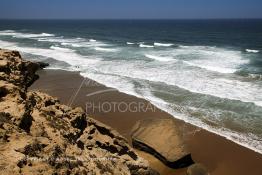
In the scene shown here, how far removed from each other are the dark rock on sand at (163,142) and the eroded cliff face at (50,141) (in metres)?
2.47

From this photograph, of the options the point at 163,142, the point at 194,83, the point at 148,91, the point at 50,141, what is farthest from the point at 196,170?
the point at 194,83

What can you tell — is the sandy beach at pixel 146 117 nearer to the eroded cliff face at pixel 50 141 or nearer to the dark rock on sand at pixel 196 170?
the dark rock on sand at pixel 196 170

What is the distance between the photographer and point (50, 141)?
21.7 feet

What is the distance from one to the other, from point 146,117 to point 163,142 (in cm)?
481

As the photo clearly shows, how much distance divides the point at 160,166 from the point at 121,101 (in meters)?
8.30

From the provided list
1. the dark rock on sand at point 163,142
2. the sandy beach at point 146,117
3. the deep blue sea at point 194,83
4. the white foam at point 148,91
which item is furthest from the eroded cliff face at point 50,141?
the deep blue sea at point 194,83

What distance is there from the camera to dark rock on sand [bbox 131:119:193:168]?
38.7 ft

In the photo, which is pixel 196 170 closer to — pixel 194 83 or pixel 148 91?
pixel 148 91

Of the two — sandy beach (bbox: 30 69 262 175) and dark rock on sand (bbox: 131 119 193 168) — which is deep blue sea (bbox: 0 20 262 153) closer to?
sandy beach (bbox: 30 69 262 175)

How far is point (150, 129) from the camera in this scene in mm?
13250

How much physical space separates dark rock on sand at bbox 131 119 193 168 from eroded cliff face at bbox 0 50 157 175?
2470 millimetres

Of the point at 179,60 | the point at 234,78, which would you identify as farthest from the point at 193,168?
the point at 179,60

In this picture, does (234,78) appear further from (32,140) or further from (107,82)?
(32,140)

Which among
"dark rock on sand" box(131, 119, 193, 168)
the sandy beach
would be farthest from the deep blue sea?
"dark rock on sand" box(131, 119, 193, 168)
